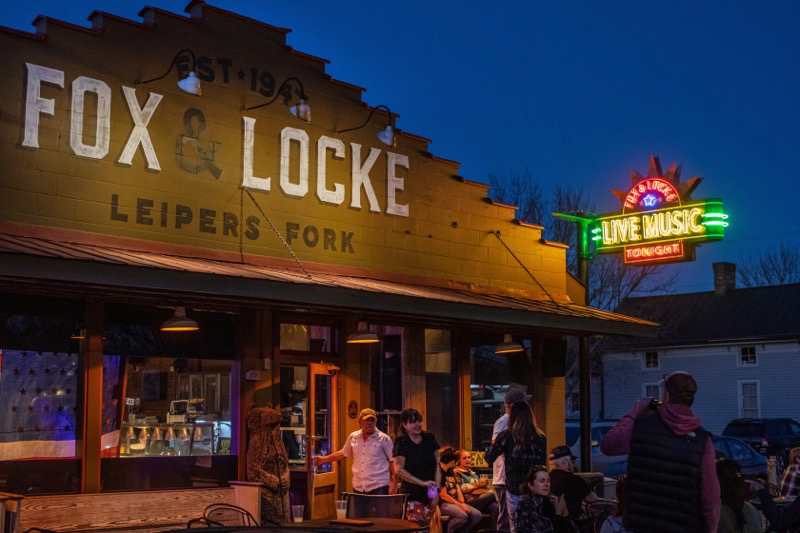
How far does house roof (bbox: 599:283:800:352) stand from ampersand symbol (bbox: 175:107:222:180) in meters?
28.7

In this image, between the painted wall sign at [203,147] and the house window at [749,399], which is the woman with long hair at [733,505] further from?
the house window at [749,399]

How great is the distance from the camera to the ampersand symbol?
1268 centimetres

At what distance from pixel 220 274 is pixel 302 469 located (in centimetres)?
402

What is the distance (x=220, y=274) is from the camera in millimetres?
10781

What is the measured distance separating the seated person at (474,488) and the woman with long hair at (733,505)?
536 cm

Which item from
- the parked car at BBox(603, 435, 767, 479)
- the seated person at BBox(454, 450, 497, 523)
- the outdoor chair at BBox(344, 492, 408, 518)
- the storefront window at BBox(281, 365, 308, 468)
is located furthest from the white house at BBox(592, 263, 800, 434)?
the outdoor chair at BBox(344, 492, 408, 518)

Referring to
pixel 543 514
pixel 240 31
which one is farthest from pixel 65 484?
pixel 240 31

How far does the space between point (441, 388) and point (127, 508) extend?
5677mm

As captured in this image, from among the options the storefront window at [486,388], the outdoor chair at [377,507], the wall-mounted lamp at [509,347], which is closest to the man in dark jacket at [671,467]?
the outdoor chair at [377,507]

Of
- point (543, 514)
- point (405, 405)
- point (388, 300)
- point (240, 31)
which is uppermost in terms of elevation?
point (240, 31)

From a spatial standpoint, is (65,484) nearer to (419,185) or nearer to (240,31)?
(240,31)

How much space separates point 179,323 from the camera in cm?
1183

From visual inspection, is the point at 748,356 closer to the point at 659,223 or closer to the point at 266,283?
the point at 659,223

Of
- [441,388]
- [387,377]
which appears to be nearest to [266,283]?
[387,377]
